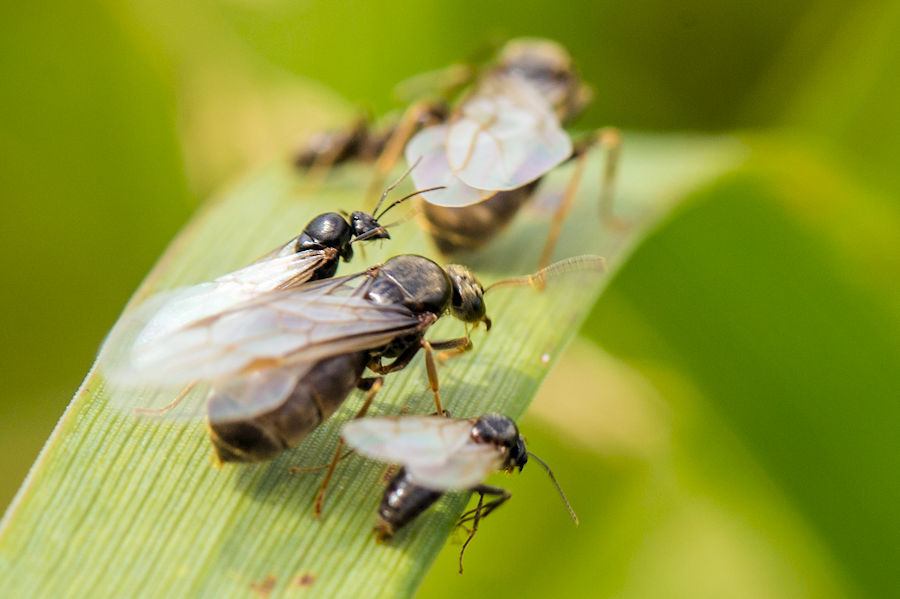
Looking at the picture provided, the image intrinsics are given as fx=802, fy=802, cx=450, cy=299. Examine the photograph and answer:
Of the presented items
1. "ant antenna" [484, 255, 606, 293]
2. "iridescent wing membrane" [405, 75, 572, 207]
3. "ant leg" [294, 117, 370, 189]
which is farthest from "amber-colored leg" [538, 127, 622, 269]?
"ant leg" [294, 117, 370, 189]

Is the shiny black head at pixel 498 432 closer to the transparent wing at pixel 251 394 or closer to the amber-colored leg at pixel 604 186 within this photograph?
the transparent wing at pixel 251 394

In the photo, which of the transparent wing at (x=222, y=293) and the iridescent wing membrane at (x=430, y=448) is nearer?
the iridescent wing membrane at (x=430, y=448)

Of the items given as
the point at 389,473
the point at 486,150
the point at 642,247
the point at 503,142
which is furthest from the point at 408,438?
the point at 642,247

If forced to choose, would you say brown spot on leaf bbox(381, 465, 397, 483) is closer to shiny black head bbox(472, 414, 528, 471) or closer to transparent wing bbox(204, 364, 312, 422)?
shiny black head bbox(472, 414, 528, 471)

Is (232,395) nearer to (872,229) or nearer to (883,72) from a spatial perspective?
(872,229)

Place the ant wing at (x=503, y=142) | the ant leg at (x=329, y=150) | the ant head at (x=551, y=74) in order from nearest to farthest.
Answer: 1. the ant wing at (x=503, y=142)
2. the ant leg at (x=329, y=150)
3. the ant head at (x=551, y=74)

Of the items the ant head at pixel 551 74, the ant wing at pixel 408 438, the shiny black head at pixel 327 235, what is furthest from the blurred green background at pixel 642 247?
the shiny black head at pixel 327 235

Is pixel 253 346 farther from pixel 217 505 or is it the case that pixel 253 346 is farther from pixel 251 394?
pixel 217 505
